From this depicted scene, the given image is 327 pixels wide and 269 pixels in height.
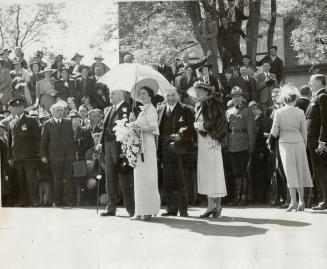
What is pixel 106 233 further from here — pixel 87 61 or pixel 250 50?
pixel 250 50

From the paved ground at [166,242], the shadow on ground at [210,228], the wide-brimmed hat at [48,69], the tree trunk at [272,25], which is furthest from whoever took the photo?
the wide-brimmed hat at [48,69]

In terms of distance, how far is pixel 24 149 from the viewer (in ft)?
25.3

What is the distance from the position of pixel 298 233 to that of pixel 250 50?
234 centimetres

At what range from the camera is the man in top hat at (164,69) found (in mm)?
7367

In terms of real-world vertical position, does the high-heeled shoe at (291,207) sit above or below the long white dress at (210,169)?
below

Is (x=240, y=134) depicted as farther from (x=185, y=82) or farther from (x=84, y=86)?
(x=84, y=86)

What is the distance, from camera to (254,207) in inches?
293

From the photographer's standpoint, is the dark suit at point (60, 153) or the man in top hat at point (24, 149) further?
the dark suit at point (60, 153)

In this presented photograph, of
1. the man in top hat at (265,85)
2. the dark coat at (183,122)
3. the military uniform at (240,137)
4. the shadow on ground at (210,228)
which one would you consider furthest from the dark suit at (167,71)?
the shadow on ground at (210,228)

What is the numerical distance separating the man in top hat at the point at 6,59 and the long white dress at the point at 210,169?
2.27 meters

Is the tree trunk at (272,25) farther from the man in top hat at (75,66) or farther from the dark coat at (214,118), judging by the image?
the man in top hat at (75,66)

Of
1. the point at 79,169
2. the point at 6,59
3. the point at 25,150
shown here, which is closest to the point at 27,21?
the point at 6,59

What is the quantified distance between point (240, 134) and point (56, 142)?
2.21 m

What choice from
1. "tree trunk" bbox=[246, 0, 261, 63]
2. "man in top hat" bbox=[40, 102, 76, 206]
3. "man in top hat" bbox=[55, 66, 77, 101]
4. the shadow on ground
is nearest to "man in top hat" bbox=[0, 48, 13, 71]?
"man in top hat" bbox=[55, 66, 77, 101]
